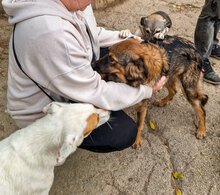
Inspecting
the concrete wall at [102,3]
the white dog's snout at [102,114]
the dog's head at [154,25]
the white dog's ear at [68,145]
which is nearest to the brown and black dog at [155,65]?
the white dog's snout at [102,114]

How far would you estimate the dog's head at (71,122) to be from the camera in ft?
5.27

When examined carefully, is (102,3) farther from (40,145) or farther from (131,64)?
(40,145)

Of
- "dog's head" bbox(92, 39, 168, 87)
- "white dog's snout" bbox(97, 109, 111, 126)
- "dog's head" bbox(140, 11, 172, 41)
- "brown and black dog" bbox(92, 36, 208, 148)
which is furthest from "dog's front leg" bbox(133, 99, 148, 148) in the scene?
"dog's head" bbox(140, 11, 172, 41)

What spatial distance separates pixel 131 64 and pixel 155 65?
327 millimetres

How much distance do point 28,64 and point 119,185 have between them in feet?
5.75

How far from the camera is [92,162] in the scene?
8.68ft

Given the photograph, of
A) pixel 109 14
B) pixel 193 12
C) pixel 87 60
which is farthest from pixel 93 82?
pixel 193 12

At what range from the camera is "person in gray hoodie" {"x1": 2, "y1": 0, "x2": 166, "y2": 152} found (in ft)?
4.95

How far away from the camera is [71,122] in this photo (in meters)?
1.67

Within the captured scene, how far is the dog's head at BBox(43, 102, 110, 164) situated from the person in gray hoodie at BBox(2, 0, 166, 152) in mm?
109

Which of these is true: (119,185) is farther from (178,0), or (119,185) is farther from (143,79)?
(178,0)

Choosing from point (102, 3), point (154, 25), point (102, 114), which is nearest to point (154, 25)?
point (154, 25)

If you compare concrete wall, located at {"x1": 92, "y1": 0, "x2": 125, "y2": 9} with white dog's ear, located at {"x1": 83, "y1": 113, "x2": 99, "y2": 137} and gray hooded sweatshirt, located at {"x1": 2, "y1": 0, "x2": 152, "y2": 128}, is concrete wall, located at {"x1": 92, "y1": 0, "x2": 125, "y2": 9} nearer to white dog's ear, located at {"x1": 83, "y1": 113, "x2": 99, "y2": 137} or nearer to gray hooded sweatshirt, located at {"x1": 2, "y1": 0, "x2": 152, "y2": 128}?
gray hooded sweatshirt, located at {"x1": 2, "y1": 0, "x2": 152, "y2": 128}

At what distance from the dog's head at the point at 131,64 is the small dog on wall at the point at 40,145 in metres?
0.62
